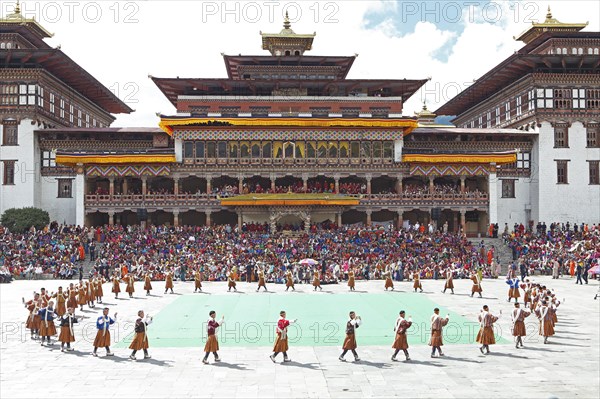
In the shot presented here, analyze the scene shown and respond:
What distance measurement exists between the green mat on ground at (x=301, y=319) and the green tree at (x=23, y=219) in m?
20.7

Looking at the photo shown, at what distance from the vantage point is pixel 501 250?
44.4 metres

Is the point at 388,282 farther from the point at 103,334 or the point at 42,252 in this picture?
the point at 42,252

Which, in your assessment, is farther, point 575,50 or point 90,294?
point 575,50

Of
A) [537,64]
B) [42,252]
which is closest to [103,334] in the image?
[42,252]

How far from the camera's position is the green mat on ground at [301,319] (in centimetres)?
2011

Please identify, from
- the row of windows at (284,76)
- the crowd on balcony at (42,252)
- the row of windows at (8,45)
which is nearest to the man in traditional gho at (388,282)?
the crowd on balcony at (42,252)

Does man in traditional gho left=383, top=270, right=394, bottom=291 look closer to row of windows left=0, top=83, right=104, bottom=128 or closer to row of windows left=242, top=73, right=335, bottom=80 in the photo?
row of windows left=242, top=73, right=335, bottom=80

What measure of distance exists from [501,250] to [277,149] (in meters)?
18.2

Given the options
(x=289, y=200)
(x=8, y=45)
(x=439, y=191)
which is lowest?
(x=289, y=200)

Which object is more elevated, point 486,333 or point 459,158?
point 459,158

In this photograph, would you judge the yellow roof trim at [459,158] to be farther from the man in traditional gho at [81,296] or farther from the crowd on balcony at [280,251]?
the man in traditional gho at [81,296]

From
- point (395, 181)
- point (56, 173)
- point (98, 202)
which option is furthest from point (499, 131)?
point (56, 173)

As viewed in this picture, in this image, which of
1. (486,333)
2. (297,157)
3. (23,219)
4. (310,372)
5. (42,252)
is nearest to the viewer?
(310,372)

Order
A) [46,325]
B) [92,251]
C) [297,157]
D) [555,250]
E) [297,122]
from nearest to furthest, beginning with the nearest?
1. [46,325]
2. [92,251]
3. [555,250]
4. [297,122]
5. [297,157]
